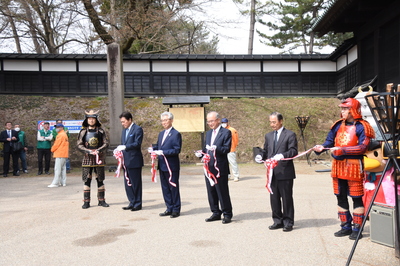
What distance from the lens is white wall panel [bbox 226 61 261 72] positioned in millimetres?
21938

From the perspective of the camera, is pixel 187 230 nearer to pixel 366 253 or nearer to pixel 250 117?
pixel 366 253

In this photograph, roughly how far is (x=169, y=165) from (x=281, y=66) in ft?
56.0

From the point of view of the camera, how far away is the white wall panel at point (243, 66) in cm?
2194

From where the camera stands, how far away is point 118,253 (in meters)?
4.41

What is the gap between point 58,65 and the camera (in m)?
21.5

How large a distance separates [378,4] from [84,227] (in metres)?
11.7

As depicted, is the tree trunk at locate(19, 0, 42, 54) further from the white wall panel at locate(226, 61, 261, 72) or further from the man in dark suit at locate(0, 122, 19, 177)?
the white wall panel at locate(226, 61, 261, 72)

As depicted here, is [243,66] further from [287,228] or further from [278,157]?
[287,228]

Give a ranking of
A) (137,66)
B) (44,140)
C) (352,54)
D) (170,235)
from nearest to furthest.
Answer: (170,235)
(44,140)
(352,54)
(137,66)

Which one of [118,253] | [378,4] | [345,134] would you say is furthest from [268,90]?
[118,253]

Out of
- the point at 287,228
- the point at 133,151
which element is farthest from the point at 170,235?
the point at 133,151

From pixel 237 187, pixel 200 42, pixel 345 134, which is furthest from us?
pixel 200 42

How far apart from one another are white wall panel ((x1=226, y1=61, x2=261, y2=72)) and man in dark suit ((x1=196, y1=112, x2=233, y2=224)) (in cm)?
1636

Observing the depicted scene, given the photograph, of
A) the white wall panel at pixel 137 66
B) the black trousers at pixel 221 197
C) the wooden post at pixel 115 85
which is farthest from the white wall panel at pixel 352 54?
the black trousers at pixel 221 197
